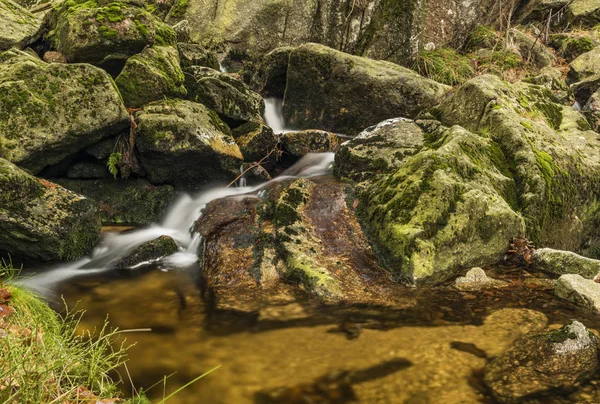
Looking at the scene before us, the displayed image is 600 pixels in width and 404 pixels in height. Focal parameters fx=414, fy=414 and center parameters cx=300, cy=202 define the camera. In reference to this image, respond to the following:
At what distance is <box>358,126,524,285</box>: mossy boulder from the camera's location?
4.81 metres

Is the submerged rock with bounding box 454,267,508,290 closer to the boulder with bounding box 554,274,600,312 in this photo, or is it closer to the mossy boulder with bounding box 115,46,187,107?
the boulder with bounding box 554,274,600,312

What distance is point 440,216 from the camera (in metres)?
5.00

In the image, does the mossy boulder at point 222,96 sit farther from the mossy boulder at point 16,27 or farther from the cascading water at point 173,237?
the mossy boulder at point 16,27

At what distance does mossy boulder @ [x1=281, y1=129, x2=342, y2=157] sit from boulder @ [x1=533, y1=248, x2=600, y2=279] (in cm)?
483

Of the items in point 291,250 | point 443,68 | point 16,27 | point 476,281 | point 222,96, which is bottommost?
point 291,250

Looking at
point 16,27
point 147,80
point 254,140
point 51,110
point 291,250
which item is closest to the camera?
point 291,250

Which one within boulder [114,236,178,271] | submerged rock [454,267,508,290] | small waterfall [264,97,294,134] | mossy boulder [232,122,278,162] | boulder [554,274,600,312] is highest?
small waterfall [264,97,294,134]

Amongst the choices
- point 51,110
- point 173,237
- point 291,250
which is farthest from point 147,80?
point 291,250

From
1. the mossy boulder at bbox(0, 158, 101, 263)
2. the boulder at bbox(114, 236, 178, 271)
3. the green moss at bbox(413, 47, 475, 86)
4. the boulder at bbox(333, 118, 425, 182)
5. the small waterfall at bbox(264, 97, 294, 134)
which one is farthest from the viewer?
the green moss at bbox(413, 47, 475, 86)

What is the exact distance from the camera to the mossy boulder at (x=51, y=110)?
6035 mm

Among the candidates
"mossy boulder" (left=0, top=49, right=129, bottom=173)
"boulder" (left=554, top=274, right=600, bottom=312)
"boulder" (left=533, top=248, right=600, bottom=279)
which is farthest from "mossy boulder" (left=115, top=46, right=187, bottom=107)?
"boulder" (left=554, top=274, right=600, bottom=312)

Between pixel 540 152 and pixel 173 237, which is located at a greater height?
pixel 540 152

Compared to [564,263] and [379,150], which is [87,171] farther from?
[564,263]

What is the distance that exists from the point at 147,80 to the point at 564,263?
727 cm
